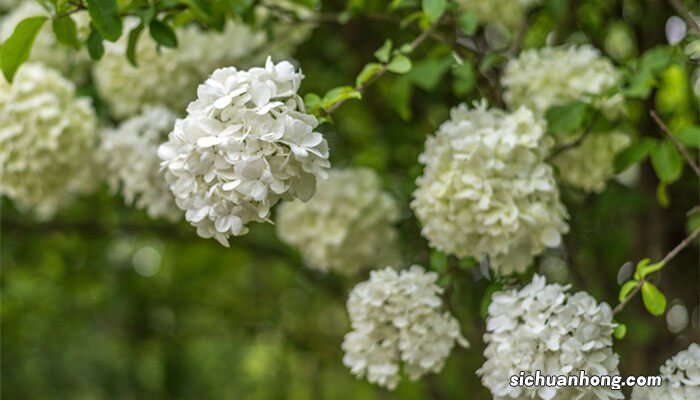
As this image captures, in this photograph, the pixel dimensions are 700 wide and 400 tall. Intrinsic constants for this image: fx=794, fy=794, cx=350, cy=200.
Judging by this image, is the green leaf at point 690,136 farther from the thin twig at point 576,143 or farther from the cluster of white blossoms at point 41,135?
the cluster of white blossoms at point 41,135

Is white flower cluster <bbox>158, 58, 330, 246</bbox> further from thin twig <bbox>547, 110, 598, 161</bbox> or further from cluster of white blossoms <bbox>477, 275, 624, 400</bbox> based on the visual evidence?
thin twig <bbox>547, 110, 598, 161</bbox>

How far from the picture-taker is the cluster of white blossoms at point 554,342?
3.42ft

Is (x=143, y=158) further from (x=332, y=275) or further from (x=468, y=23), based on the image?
(x=332, y=275)

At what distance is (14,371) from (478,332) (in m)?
3.67

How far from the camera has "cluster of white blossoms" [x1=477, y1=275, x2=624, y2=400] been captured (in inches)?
41.0

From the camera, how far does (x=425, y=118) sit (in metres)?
2.34

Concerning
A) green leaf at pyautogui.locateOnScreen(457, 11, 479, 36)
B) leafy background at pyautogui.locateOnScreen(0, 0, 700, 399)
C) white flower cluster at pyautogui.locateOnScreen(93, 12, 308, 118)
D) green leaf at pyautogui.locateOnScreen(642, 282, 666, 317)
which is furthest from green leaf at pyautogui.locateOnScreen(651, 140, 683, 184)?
white flower cluster at pyautogui.locateOnScreen(93, 12, 308, 118)

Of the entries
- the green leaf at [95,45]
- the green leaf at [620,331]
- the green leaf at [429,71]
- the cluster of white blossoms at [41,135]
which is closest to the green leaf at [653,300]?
the green leaf at [620,331]

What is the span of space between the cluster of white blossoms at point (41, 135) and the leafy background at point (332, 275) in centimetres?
42

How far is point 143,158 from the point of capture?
62.1 inches

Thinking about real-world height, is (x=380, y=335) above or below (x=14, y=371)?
above

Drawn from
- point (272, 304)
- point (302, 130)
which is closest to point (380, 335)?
point (302, 130)

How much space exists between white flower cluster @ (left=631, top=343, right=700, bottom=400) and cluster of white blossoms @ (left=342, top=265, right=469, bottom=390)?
284 mm

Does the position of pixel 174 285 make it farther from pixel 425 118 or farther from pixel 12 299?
pixel 425 118
